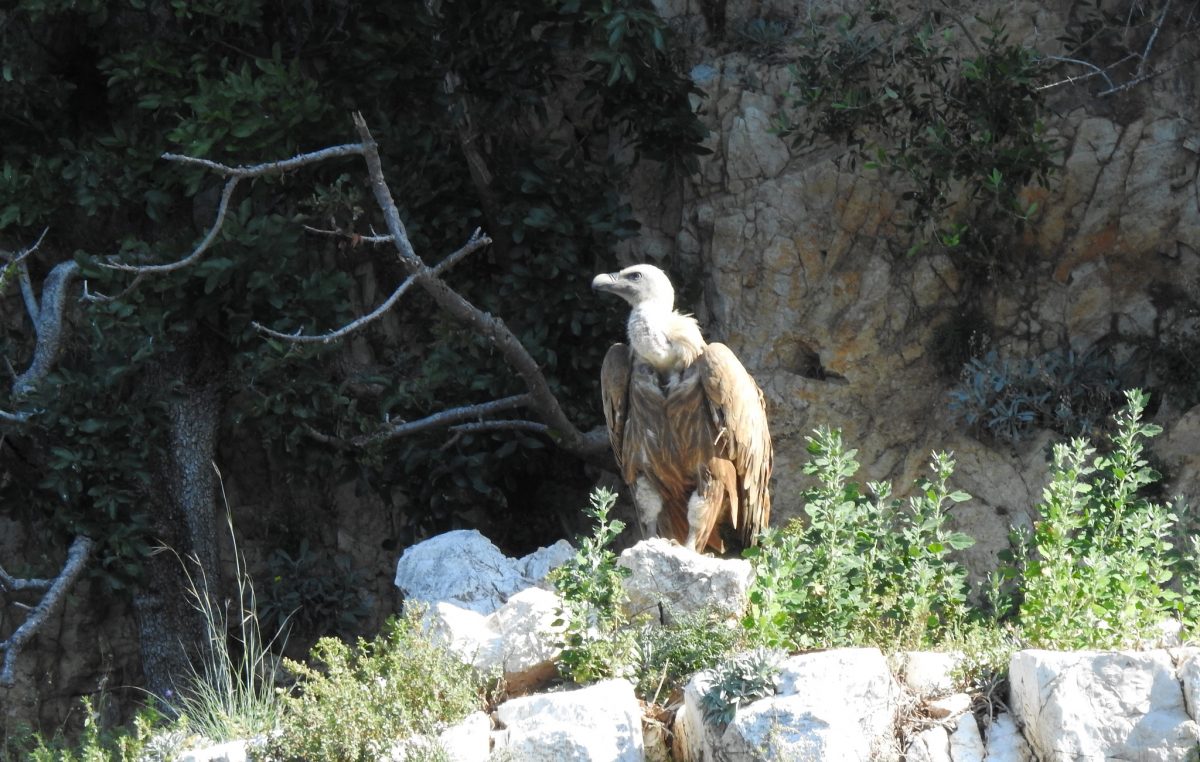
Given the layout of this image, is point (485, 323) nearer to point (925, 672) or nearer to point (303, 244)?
point (303, 244)

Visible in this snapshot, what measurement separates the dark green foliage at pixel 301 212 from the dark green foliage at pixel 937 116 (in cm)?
92

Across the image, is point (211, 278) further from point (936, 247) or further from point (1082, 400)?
point (1082, 400)

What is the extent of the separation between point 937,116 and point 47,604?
5835 millimetres

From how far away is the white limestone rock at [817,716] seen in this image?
17.6 ft

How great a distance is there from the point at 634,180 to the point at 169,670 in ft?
13.9

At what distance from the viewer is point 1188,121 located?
30.8 ft

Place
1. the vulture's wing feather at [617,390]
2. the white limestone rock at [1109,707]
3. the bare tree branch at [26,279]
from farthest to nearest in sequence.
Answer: the bare tree branch at [26,279]
the vulture's wing feather at [617,390]
the white limestone rock at [1109,707]

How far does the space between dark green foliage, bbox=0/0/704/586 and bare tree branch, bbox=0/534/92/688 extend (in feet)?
0.43

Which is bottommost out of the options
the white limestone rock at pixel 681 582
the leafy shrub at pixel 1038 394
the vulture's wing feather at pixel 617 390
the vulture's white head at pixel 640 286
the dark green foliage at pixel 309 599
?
the dark green foliage at pixel 309 599

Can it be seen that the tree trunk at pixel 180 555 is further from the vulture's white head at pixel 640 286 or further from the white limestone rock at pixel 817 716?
the white limestone rock at pixel 817 716

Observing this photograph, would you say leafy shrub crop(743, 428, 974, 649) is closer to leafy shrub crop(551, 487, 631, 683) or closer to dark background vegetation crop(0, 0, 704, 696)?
leafy shrub crop(551, 487, 631, 683)

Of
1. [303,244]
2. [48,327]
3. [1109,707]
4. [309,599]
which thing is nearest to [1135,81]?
[1109,707]

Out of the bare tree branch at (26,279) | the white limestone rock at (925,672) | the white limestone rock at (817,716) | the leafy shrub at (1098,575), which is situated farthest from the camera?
the bare tree branch at (26,279)

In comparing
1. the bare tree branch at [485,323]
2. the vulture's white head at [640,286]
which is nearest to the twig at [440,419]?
the bare tree branch at [485,323]
